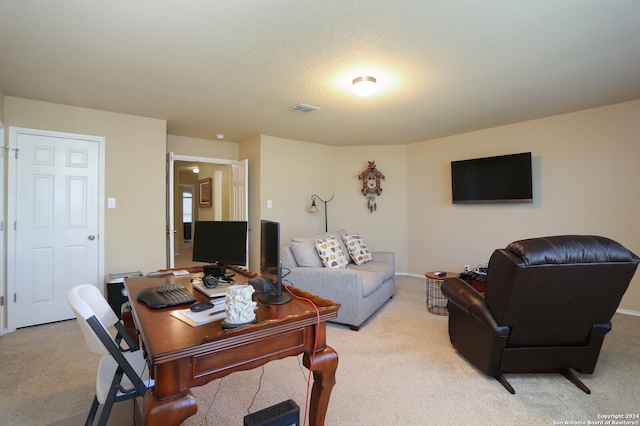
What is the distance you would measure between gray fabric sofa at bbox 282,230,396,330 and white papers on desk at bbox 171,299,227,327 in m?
1.35

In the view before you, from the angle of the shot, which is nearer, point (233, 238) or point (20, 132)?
point (233, 238)

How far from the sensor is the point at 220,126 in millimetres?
4277

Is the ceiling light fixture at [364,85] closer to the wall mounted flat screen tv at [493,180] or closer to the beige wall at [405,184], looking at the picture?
the beige wall at [405,184]

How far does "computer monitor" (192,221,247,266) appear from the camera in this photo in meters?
2.19

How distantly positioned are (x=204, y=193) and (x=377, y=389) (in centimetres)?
720

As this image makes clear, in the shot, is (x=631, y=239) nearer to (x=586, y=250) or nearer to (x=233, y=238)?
(x=586, y=250)

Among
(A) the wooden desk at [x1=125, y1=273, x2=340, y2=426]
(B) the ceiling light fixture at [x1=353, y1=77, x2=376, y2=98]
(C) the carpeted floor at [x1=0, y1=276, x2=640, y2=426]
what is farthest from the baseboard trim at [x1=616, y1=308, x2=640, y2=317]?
(A) the wooden desk at [x1=125, y1=273, x2=340, y2=426]

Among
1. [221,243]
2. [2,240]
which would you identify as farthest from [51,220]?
[221,243]

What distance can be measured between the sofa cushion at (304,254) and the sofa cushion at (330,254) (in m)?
0.07

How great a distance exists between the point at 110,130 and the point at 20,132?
77 centimetres

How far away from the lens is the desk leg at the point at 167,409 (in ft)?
3.23

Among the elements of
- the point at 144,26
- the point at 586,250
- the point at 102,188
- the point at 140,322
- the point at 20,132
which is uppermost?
the point at 144,26

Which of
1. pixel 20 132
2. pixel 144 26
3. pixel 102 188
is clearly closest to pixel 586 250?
pixel 144 26

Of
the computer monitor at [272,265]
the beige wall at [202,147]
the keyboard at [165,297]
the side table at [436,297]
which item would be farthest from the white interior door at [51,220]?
the side table at [436,297]
